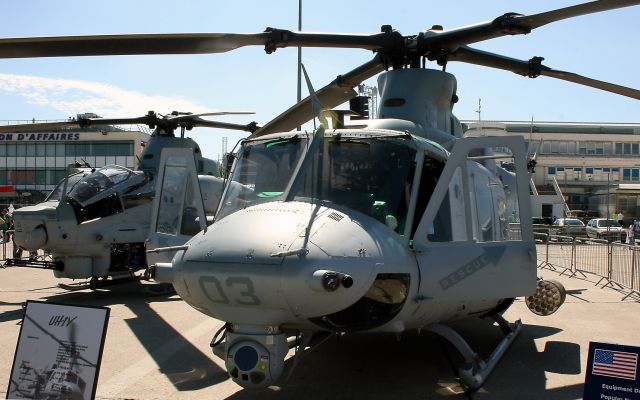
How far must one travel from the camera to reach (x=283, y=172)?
575 cm

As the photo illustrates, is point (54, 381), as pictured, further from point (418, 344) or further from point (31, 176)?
point (31, 176)

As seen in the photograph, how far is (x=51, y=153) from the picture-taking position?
55.4 meters

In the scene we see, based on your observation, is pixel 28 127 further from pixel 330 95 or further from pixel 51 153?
pixel 51 153

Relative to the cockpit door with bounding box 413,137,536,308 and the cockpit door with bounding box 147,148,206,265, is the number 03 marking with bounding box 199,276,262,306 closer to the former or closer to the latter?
the cockpit door with bounding box 147,148,206,265

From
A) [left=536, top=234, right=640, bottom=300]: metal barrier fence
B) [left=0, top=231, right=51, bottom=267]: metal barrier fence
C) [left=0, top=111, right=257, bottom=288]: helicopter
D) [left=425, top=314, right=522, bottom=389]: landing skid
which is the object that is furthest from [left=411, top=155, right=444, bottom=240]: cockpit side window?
[left=0, top=231, right=51, bottom=267]: metal barrier fence

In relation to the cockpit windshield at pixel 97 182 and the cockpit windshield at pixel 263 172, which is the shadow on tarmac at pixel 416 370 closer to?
the cockpit windshield at pixel 263 172

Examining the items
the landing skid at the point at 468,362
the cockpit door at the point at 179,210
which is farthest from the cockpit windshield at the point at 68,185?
the landing skid at the point at 468,362

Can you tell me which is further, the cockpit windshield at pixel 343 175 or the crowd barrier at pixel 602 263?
the crowd barrier at pixel 602 263

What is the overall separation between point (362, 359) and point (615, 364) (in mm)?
3182

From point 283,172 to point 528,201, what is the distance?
227cm

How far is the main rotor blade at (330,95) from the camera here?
870 cm

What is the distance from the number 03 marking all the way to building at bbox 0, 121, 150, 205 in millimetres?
51307

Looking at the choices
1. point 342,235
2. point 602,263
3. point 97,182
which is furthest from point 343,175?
point 602,263

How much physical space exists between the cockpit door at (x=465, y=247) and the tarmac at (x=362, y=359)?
3.32 ft
